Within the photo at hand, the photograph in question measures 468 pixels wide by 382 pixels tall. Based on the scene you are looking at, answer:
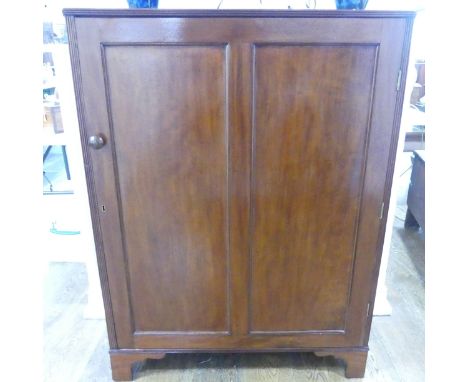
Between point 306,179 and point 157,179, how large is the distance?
1.53ft

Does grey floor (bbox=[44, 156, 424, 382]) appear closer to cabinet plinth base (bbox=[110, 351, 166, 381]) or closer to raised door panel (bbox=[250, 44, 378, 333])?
cabinet plinth base (bbox=[110, 351, 166, 381])

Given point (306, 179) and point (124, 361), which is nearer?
point (306, 179)

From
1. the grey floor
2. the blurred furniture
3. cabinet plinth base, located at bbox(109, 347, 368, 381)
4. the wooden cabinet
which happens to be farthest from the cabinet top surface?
the blurred furniture

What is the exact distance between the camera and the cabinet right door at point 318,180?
96 centimetres

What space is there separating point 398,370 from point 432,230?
955 mm

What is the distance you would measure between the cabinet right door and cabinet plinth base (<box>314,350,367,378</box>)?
0.22 feet

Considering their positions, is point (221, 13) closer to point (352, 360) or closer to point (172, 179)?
point (172, 179)

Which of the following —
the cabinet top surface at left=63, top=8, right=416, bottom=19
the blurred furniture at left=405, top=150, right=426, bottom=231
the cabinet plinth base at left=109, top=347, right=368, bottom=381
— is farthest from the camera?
the blurred furniture at left=405, top=150, right=426, bottom=231

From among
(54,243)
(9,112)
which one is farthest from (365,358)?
(54,243)

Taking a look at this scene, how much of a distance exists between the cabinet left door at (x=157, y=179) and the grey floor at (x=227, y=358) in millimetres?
232

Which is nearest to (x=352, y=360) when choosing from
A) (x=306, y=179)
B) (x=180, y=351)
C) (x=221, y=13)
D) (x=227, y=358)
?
(x=227, y=358)

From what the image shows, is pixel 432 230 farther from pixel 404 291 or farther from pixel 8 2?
pixel 404 291

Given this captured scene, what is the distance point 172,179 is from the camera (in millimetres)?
1063

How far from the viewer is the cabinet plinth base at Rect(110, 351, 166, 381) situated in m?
1.27
